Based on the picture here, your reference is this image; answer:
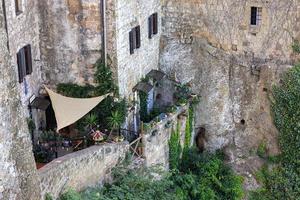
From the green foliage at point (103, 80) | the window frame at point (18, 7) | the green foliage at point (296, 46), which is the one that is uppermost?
the window frame at point (18, 7)

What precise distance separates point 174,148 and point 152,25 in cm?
513

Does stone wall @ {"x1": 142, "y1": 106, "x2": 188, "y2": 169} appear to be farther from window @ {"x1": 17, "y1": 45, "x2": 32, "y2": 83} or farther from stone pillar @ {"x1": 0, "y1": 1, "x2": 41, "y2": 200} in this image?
stone pillar @ {"x1": 0, "y1": 1, "x2": 41, "y2": 200}

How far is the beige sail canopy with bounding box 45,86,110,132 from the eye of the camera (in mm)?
24523

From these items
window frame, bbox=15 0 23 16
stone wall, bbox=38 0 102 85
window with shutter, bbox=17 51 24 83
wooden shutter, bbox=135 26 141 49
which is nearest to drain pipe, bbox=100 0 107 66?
stone wall, bbox=38 0 102 85

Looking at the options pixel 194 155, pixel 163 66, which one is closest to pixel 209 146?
pixel 194 155

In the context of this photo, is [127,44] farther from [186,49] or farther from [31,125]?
[31,125]

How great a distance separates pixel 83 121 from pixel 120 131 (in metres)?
1.42

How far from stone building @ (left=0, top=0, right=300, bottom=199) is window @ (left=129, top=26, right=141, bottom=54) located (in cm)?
4

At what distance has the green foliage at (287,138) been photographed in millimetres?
28438

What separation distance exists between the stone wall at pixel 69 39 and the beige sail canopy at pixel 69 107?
3.63 feet

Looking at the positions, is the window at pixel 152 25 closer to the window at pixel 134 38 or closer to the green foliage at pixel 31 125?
the window at pixel 134 38

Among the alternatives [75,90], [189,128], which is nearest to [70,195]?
[75,90]

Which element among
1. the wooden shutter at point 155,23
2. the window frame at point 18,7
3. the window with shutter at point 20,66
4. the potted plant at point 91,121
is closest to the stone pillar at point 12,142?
the window frame at point 18,7

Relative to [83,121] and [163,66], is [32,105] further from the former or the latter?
[163,66]
